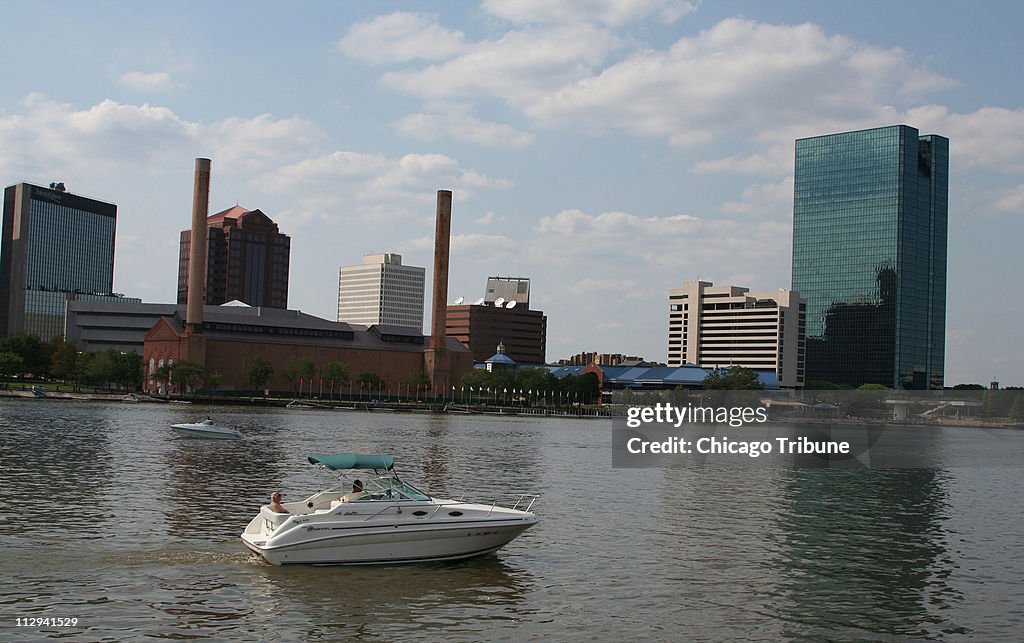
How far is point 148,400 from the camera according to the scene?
19338 cm

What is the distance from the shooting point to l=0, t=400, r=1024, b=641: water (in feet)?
90.7

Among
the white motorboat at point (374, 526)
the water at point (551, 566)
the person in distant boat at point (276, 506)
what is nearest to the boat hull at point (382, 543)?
the white motorboat at point (374, 526)

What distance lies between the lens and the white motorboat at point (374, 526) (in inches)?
1273

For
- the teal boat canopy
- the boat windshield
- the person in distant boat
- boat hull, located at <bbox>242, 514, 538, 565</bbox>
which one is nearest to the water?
boat hull, located at <bbox>242, 514, 538, 565</bbox>

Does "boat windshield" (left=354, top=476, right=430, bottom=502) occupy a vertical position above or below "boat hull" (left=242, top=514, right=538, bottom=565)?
above

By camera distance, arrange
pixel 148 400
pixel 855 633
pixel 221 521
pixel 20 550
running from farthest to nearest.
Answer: pixel 148 400, pixel 221 521, pixel 20 550, pixel 855 633

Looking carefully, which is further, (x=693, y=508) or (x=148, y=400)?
(x=148, y=400)

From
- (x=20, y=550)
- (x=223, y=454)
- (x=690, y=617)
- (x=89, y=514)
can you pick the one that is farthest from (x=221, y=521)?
(x=223, y=454)

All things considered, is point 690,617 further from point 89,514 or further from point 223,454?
point 223,454

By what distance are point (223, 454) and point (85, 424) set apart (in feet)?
126

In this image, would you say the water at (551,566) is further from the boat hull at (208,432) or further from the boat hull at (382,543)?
the boat hull at (208,432)

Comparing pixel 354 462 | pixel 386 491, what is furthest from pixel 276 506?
pixel 386 491

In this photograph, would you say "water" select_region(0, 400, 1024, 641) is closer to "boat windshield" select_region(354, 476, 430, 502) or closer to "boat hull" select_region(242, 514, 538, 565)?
"boat hull" select_region(242, 514, 538, 565)

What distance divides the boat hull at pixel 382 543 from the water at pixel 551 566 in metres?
0.39
